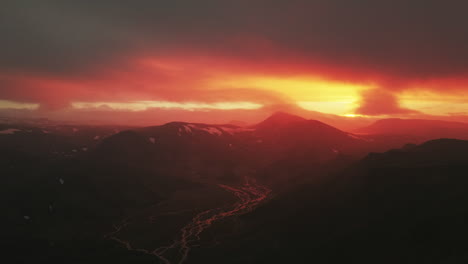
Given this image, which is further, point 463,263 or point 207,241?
point 207,241

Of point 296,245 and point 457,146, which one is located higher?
point 457,146

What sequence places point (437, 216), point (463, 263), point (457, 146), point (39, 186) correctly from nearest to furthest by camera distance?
point (463, 263) → point (437, 216) → point (457, 146) → point (39, 186)

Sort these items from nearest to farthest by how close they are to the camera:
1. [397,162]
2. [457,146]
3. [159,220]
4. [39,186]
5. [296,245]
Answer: [296,245] < [397,162] < [159,220] < [457,146] < [39,186]

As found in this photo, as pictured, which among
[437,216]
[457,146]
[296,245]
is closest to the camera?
[437,216]

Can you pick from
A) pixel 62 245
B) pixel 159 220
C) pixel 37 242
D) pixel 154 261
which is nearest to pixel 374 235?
pixel 154 261

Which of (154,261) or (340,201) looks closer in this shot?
(154,261)

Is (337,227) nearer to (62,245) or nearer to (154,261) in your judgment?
(154,261)

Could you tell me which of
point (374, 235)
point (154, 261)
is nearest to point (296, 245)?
point (374, 235)

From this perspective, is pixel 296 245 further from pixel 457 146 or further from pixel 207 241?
pixel 457 146

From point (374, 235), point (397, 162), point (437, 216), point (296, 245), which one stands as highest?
point (397, 162)
